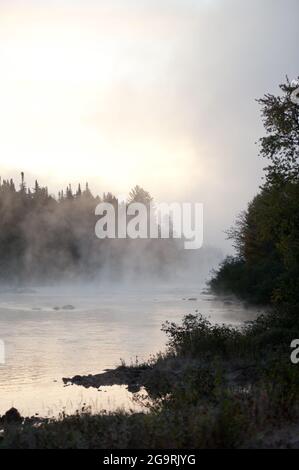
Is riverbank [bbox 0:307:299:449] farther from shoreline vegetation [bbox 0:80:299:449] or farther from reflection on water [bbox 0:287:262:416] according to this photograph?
reflection on water [bbox 0:287:262:416]

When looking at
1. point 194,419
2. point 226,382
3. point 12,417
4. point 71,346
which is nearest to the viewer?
point 194,419

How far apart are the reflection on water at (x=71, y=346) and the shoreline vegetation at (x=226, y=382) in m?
1.59

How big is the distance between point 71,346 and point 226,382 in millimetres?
16412

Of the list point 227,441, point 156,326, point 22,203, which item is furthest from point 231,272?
point 22,203

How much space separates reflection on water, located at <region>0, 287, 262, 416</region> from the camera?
21.4 metres

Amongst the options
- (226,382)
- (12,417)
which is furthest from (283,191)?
(12,417)

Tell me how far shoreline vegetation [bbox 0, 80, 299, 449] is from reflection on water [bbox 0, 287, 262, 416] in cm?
159

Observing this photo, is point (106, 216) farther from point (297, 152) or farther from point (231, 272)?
point (297, 152)

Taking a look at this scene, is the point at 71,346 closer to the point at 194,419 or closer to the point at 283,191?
the point at 283,191

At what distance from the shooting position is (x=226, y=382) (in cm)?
2077

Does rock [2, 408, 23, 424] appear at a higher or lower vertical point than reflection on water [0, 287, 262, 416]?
higher

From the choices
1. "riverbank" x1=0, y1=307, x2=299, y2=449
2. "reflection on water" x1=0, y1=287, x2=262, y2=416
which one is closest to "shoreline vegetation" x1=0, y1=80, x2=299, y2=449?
"riverbank" x1=0, y1=307, x2=299, y2=449

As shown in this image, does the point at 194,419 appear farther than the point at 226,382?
No

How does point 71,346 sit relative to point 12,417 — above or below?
below
